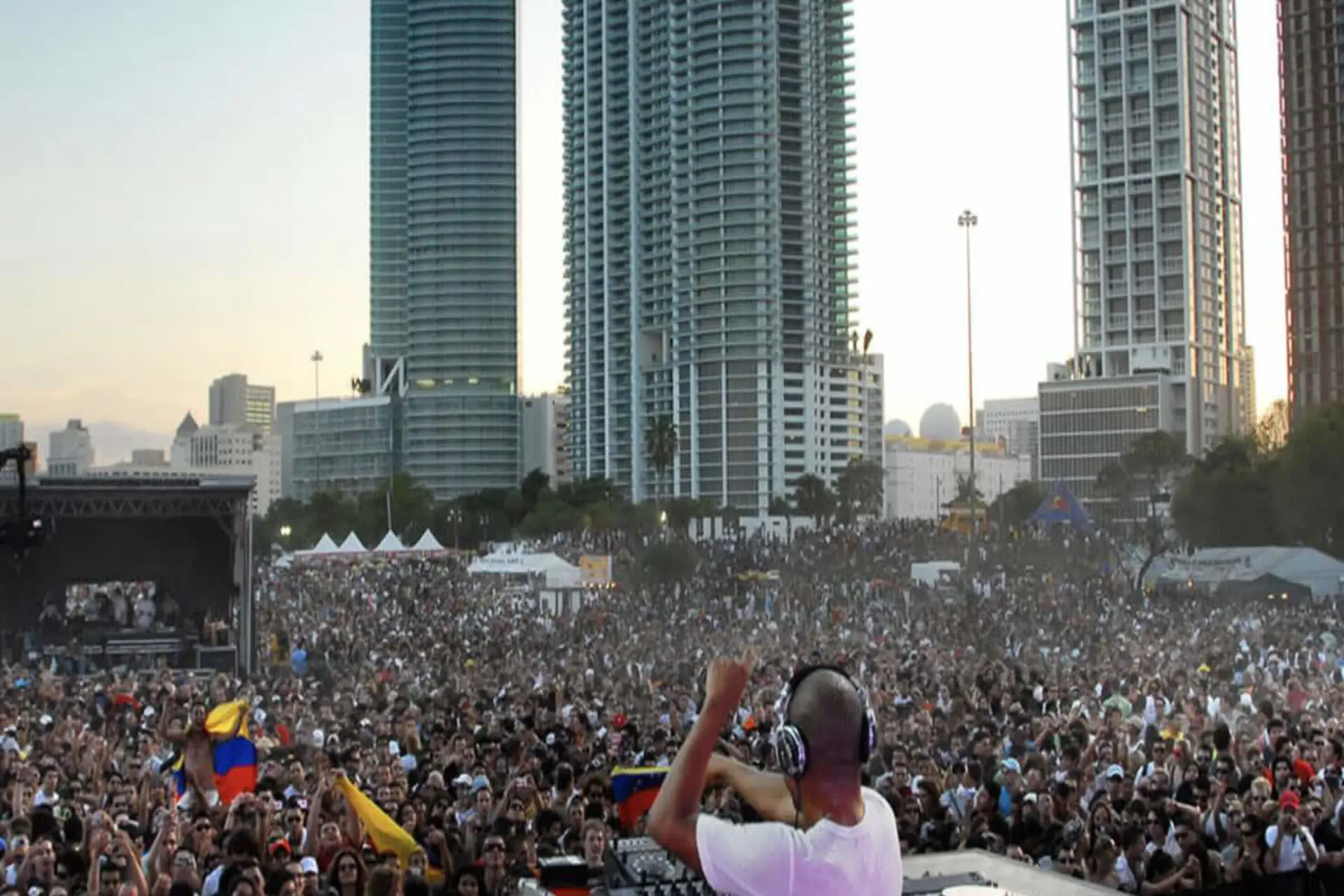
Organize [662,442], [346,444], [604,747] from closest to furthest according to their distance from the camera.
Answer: [604,747] < [662,442] < [346,444]

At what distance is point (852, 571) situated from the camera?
139 feet

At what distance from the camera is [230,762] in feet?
29.9

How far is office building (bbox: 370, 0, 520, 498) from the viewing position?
472ft

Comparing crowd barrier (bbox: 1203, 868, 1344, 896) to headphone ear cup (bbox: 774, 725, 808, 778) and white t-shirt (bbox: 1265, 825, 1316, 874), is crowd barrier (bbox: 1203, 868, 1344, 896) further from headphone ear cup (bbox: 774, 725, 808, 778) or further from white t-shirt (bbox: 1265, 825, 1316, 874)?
headphone ear cup (bbox: 774, 725, 808, 778)

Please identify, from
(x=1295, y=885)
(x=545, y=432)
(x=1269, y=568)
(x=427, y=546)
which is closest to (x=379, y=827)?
(x=1295, y=885)

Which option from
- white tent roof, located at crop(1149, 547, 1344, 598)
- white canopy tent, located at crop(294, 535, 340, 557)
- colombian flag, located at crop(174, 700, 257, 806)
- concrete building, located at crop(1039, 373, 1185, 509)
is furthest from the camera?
concrete building, located at crop(1039, 373, 1185, 509)

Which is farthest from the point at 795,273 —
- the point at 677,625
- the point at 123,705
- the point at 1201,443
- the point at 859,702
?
the point at 859,702

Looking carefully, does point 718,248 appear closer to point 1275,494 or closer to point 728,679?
point 1275,494

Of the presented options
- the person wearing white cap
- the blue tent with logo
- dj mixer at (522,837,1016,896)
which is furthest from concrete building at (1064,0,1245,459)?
dj mixer at (522,837,1016,896)

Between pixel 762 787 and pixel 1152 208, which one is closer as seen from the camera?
pixel 762 787

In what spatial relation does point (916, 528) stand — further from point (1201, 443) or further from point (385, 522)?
point (1201, 443)

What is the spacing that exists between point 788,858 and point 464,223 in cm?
14787

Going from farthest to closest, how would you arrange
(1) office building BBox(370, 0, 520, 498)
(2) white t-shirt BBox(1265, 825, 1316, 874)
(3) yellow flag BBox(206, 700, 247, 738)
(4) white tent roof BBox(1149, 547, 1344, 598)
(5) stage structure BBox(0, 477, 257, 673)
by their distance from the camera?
(1) office building BBox(370, 0, 520, 498)
(4) white tent roof BBox(1149, 547, 1344, 598)
(5) stage structure BBox(0, 477, 257, 673)
(3) yellow flag BBox(206, 700, 247, 738)
(2) white t-shirt BBox(1265, 825, 1316, 874)

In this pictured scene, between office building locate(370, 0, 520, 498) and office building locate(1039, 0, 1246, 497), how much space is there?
60.2m
